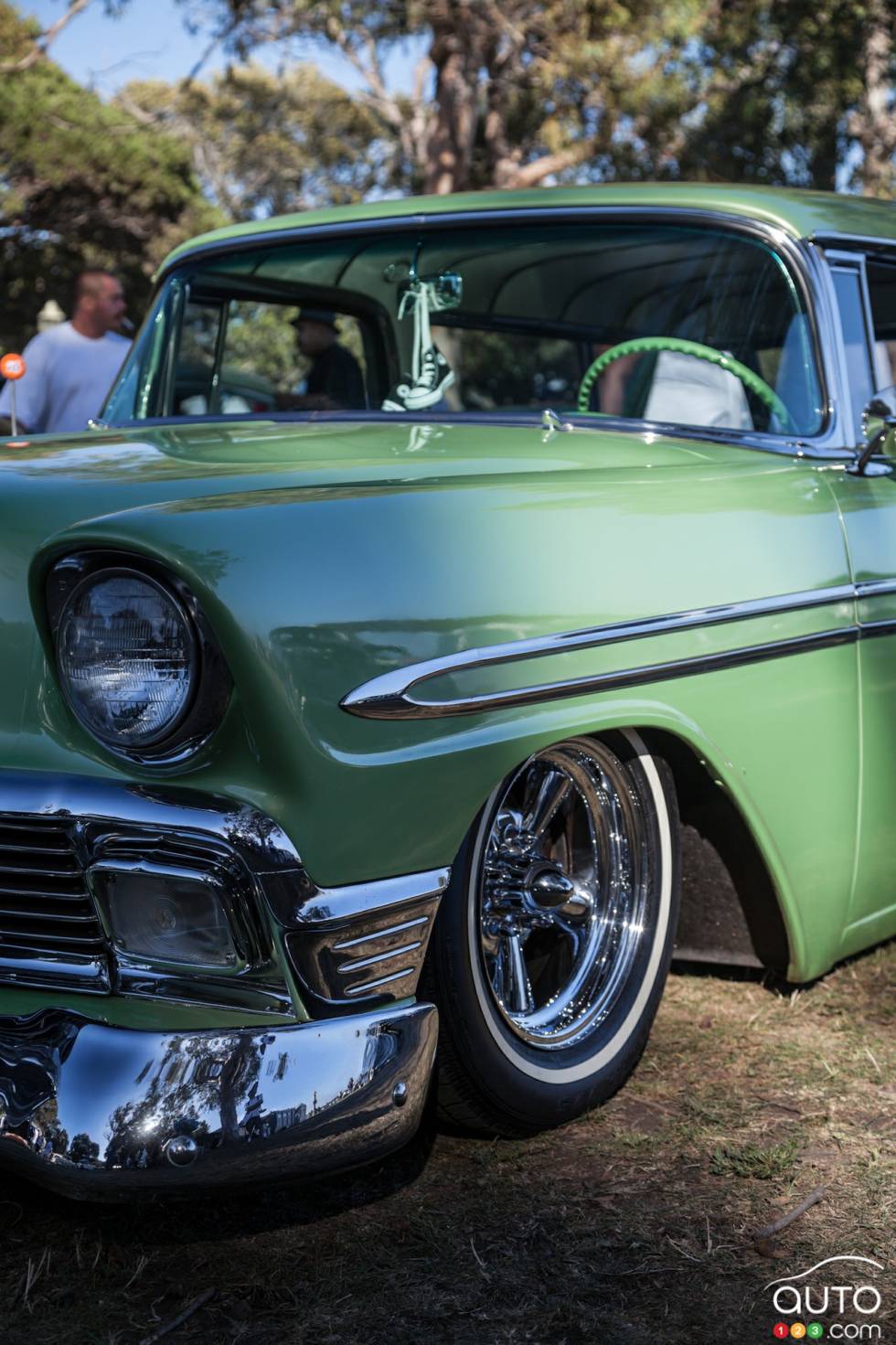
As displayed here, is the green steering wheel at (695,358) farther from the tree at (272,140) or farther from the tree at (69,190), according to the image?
the tree at (272,140)

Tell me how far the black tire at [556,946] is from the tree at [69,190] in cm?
1907

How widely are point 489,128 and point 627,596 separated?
16.6m

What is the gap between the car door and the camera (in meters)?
2.57

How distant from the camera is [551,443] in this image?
260 centimetres

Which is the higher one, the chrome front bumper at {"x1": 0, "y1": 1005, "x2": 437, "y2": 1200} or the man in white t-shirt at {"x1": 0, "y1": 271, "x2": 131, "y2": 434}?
the man in white t-shirt at {"x1": 0, "y1": 271, "x2": 131, "y2": 434}

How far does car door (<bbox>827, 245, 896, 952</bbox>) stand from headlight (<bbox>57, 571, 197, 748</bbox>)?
4.39ft

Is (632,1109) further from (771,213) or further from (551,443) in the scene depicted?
(771,213)

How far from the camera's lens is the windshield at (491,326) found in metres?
2.86

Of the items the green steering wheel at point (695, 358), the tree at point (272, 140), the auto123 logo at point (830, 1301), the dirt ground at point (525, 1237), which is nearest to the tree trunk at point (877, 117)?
the tree at point (272, 140)

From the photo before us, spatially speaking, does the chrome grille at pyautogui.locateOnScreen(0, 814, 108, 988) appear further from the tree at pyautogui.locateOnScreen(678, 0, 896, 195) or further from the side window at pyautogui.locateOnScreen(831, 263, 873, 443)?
the tree at pyautogui.locateOnScreen(678, 0, 896, 195)

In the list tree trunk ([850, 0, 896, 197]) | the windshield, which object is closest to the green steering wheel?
the windshield

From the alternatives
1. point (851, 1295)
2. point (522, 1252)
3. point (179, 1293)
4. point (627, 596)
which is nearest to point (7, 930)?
point (179, 1293)

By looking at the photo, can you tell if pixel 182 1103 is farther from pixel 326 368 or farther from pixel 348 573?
pixel 326 368

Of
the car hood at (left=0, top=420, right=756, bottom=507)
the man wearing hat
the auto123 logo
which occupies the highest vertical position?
the man wearing hat
